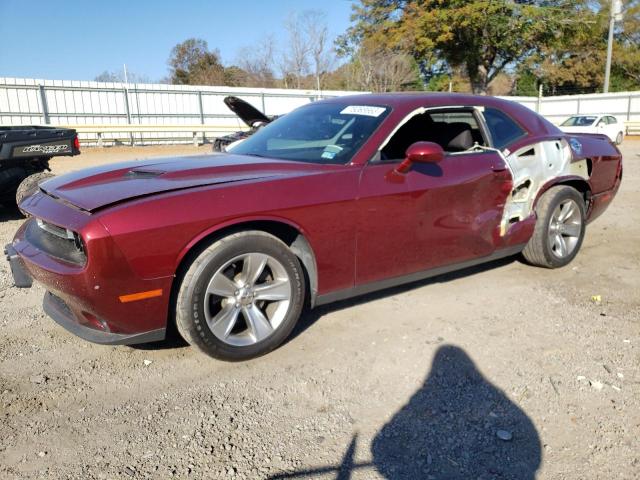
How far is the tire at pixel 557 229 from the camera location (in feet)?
15.1

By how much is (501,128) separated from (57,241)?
3.47 meters

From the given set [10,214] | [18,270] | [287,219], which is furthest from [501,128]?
[10,214]

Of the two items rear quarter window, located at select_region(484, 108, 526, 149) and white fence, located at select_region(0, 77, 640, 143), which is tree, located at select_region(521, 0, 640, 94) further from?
rear quarter window, located at select_region(484, 108, 526, 149)

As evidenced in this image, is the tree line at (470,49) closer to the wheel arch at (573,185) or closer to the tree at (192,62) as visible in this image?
the tree at (192,62)

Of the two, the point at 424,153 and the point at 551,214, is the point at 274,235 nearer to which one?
the point at 424,153

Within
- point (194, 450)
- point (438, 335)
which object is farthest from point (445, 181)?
point (194, 450)

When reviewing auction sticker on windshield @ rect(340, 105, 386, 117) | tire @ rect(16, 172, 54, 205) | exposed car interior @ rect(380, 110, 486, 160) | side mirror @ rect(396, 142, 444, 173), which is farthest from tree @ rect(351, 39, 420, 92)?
side mirror @ rect(396, 142, 444, 173)

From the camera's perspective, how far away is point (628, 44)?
45.3 metres

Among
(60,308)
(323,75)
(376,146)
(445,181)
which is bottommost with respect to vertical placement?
(60,308)

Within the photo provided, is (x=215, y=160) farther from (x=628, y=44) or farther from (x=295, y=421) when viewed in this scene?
(x=628, y=44)

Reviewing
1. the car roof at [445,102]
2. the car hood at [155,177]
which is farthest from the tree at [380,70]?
the car hood at [155,177]

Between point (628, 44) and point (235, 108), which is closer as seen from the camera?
point (235, 108)

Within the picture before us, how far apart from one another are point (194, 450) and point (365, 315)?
1.76 m

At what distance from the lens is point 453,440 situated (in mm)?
2436
